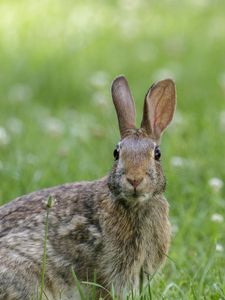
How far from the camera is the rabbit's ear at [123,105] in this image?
6004 mm

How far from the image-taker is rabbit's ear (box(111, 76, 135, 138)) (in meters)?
6.00

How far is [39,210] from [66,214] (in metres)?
0.16

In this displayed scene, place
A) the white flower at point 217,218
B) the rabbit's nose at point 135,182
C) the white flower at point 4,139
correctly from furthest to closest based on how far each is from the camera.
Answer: the white flower at point 4,139
the white flower at point 217,218
the rabbit's nose at point 135,182

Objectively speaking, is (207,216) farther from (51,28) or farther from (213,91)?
(51,28)

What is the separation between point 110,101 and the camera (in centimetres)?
1048

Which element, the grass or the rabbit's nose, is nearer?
the rabbit's nose

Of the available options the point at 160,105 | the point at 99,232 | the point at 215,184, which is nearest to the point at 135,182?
the point at 99,232

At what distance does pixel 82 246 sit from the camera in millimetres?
5875

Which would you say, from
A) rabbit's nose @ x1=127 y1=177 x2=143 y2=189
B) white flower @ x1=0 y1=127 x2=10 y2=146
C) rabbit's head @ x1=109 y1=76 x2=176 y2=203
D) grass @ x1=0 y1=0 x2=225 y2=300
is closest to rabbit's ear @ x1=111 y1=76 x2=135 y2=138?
rabbit's head @ x1=109 y1=76 x2=176 y2=203

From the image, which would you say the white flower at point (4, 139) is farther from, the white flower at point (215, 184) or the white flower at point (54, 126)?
the white flower at point (215, 184)

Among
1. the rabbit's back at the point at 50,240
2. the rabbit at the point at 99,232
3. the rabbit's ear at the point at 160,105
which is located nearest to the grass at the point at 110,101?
the rabbit at the point at 99,232

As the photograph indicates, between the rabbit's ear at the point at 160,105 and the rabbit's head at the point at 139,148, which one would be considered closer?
the rabbit's head at the point at 139,148

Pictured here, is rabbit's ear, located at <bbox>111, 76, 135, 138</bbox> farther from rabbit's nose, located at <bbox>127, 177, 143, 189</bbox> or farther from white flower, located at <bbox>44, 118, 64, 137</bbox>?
white flower, located at <bbox>44, 118, 64, 137</bbox>

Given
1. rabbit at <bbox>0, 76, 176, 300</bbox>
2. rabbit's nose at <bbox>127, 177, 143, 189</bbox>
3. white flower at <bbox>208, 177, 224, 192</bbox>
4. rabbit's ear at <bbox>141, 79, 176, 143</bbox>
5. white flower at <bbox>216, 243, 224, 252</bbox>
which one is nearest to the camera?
rabbit's nose at <bbox>127, 177, 143, 189</bbox>
